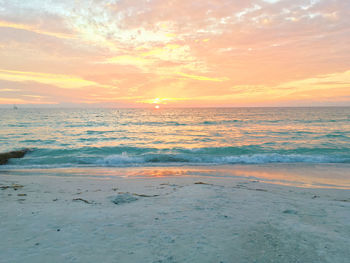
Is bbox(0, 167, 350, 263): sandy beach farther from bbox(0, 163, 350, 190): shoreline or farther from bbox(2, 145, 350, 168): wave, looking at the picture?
bbox(2, 145, 350, 168): wave

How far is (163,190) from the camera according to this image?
24.4ft

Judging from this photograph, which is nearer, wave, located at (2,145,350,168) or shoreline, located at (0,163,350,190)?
shoreline, located at (0,163,350,190)

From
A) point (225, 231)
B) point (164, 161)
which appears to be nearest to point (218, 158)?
point (164, 161)

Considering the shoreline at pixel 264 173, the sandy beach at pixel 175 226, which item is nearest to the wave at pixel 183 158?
the shoreline at pixel 264 173

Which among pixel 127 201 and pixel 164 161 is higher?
pixel 127 201

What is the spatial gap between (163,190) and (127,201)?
5.41ft

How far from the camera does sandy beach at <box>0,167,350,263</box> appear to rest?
134 inches

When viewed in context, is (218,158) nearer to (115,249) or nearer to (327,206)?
(327,206)

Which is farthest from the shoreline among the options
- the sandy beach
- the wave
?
the sandy beach

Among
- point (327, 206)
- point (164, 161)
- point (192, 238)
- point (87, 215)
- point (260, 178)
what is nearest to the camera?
point (192, 238)

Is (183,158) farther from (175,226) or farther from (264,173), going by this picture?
(175,226)

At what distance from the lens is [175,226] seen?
4.36 metres

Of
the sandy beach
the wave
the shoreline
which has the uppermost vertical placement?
the sandy beach

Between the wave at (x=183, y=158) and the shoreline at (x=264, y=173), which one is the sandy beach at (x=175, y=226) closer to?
the shoreline at (x=264, y=173)
